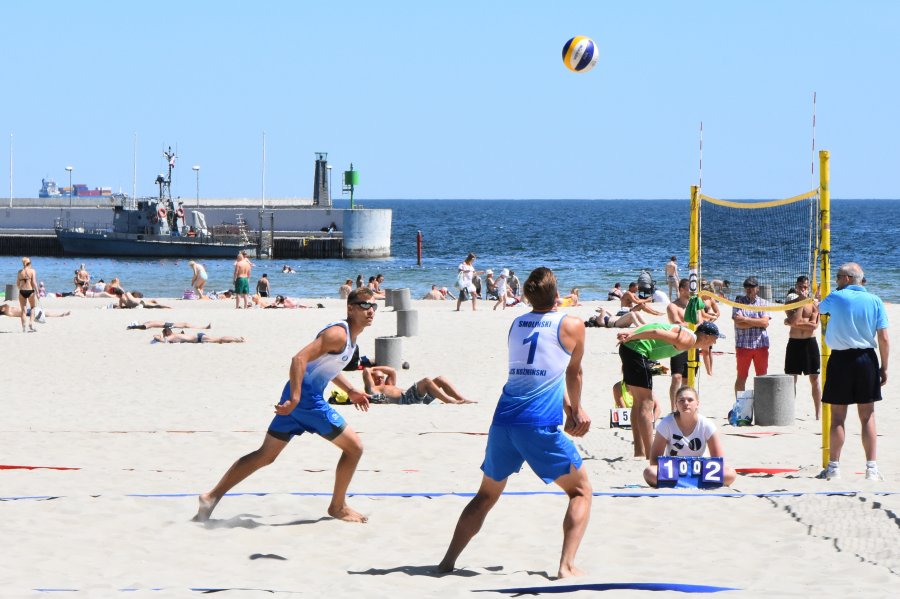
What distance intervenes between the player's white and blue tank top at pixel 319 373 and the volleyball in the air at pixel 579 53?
8.26 metres

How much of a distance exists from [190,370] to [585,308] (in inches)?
487

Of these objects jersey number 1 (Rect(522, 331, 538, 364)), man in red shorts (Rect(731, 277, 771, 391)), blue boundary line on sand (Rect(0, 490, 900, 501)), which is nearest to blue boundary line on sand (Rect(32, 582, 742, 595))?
jersey number 1 (Rect(522, 331, 538, 364))

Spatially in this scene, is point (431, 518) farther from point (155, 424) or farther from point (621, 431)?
point (155, 424)

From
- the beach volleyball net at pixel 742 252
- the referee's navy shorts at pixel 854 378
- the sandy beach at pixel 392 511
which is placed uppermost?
the beach volleyball net at pixel 742 252

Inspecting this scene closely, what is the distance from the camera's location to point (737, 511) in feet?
22.3

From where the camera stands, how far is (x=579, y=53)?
1385cm

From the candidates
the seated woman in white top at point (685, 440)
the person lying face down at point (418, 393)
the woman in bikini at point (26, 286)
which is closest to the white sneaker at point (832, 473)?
the seated woman in white top at point (685, 440)

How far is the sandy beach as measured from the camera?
5609 mm

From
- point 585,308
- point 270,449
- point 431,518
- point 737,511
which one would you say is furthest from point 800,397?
point 585,308

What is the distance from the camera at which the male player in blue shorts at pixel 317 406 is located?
6219mm

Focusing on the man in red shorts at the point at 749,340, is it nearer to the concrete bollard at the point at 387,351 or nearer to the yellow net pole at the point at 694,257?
the yellow net pole at the point at 694,257

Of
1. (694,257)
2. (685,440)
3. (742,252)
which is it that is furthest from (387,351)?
(685,440)

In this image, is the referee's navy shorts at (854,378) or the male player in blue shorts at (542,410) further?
the referee's navy shorts at (854,378)

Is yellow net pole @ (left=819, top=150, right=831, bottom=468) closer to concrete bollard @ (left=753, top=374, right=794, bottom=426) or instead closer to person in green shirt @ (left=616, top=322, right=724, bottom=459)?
person in green shirt @ (left=616, top=322, right=724, bottom=459)
